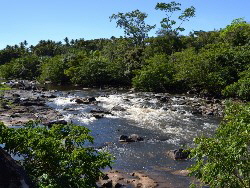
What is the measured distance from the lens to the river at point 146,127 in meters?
17.6

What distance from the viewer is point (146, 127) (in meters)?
25.8

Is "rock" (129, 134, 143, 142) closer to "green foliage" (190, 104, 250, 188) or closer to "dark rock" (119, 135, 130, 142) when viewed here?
"dark rock" (119, 135, 130, 142)

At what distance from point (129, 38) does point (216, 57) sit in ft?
114

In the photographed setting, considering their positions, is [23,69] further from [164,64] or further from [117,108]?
[117,108]

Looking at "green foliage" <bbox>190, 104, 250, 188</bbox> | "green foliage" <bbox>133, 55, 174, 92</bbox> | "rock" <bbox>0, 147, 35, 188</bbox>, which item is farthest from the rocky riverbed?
"rock" <bbox>0, 147, 35, 188</bbox>

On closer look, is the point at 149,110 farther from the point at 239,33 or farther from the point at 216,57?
the point at 239,33

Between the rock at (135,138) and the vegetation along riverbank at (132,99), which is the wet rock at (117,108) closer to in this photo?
the vegetation along riverbank at (132,99)

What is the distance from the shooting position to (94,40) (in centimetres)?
11000

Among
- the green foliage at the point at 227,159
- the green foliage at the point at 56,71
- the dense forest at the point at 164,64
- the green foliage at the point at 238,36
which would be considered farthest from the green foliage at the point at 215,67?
the green foliage at the point at 227,159

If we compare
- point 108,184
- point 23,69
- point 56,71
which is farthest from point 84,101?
point 23,69

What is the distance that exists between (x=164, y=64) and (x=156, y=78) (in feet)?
8.06

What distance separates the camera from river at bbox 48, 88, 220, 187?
17.6m

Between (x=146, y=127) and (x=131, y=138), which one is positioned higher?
(x=146, y=127)

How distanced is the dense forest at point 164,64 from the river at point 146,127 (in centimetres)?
452
